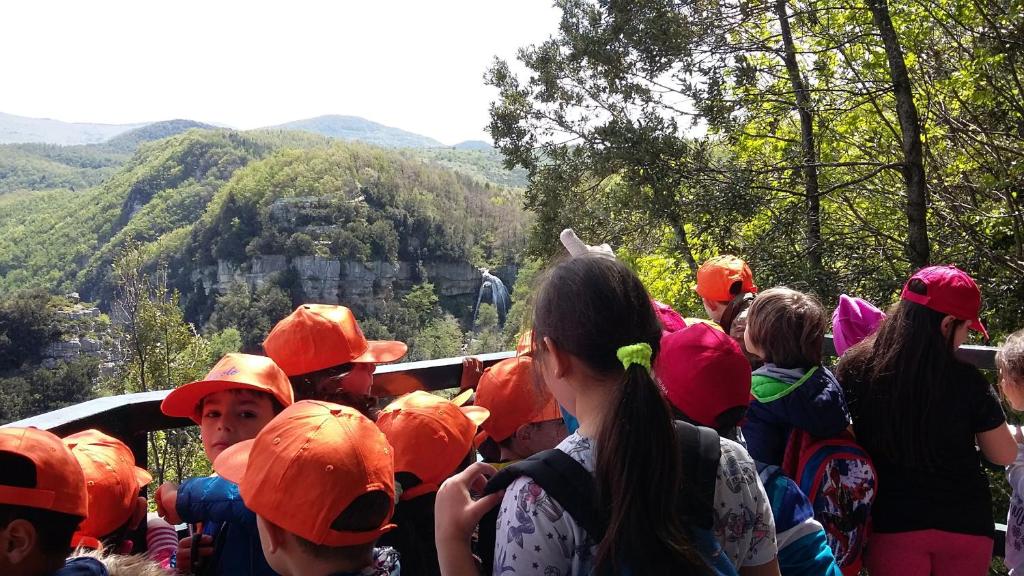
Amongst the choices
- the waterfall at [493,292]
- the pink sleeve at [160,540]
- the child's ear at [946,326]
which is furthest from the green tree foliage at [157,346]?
the waterfall at [493,292]

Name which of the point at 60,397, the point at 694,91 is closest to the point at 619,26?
the point at 694,91

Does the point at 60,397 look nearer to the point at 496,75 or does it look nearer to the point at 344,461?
the point at 496,75

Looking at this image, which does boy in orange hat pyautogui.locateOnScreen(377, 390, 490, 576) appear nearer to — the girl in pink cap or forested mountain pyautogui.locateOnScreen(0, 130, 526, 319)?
the girl in pink cap

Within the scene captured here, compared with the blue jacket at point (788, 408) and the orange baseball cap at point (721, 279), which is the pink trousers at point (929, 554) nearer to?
the blue jacket at point (788, 408)

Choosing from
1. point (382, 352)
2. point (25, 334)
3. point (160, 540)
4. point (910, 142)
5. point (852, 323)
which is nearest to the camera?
point (160, 540)

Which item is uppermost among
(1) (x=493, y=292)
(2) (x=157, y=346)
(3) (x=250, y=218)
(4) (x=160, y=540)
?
(4) (x=160, y=540)

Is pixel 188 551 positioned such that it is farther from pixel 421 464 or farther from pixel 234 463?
pixel 421 464

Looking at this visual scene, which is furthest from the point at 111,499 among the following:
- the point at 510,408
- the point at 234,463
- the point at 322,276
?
the point at 322,276

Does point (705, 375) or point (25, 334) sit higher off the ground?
point (705, 375)

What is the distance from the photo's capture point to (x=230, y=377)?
6.49 feet

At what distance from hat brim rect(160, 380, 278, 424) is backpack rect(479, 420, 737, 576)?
1.12m

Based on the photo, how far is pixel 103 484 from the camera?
5.37ft

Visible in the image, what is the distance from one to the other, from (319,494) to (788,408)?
1286 mm

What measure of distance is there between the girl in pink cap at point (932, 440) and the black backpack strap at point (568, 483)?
1.42 metres
